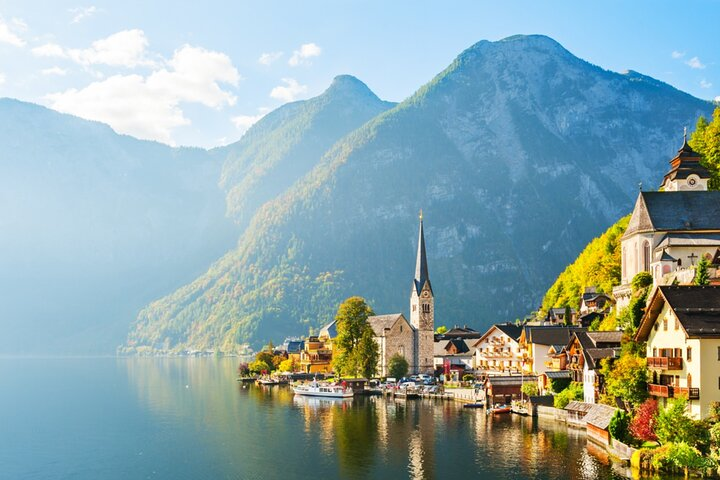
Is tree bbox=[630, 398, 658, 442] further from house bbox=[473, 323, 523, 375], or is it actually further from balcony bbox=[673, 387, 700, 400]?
house bbox=[473, 323, 523, 375]

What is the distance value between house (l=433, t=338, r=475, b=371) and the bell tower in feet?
10.1

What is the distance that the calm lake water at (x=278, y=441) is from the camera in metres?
64.0

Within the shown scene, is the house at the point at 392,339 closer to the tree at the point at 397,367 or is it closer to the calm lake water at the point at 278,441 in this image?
the tree at the point at 397,367

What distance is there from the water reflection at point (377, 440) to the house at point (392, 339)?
30.5m

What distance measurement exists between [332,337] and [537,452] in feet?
397

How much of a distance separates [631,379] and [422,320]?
310ft

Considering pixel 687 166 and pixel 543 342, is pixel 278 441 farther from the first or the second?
pixel 687 166

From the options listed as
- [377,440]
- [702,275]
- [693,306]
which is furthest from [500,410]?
[693,306]

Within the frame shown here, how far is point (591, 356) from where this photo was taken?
83875 millimetres

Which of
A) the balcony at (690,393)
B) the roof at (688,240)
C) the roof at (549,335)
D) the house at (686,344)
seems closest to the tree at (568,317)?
the roof at (549,335)

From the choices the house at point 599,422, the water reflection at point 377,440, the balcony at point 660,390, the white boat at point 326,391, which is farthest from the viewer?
the white boat at point 326,391

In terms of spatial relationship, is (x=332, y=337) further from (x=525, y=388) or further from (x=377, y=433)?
(x=377, y=433)

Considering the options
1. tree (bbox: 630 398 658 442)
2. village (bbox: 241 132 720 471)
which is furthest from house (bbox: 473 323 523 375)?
tree (bbox: 630 398 658 442)

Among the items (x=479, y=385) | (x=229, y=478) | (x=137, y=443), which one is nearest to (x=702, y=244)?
(x=479, y=385)
